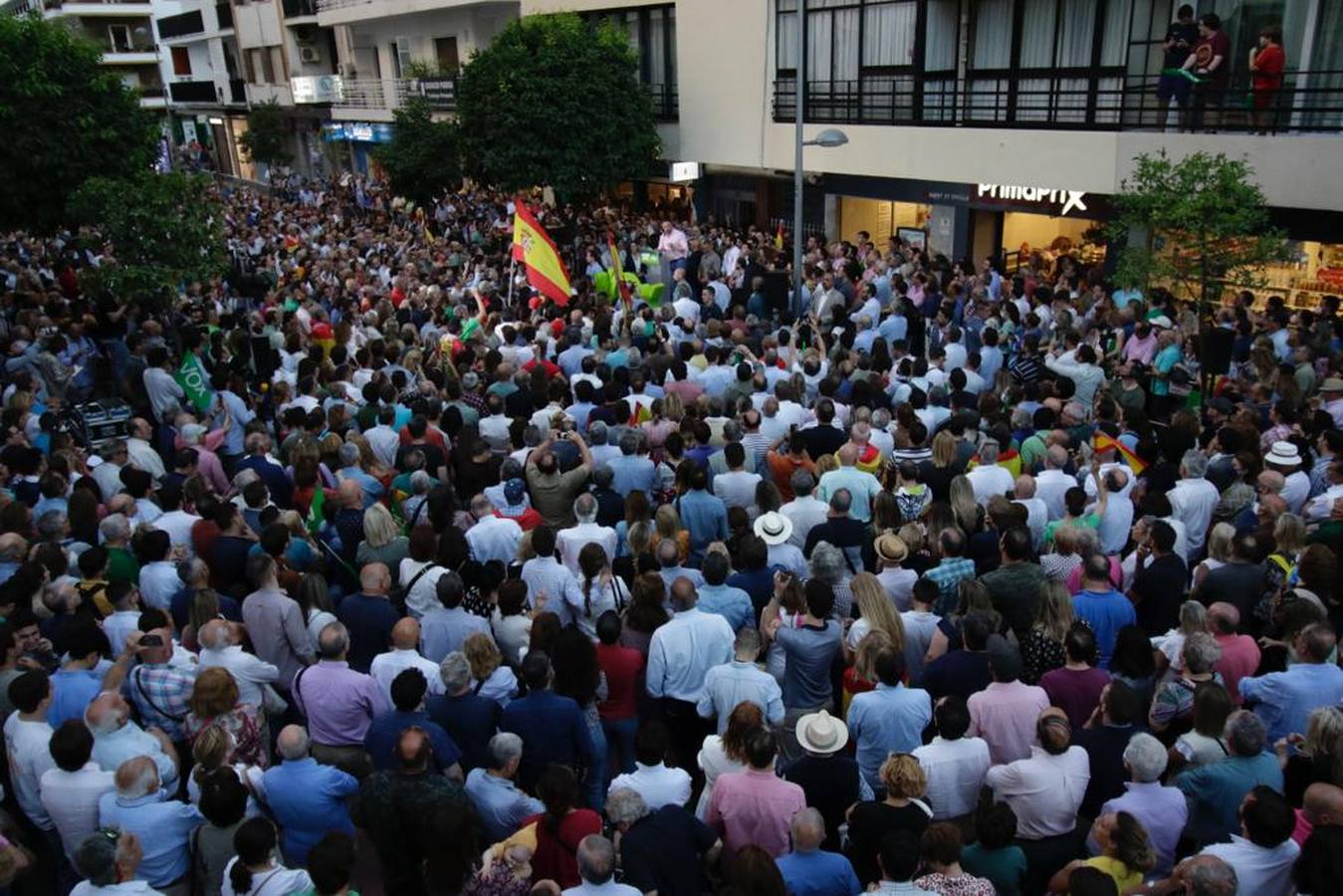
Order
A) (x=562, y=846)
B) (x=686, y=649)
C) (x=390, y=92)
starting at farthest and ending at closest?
(x=390, y=92) < (x=686, y=649) < (x=562, y=846)

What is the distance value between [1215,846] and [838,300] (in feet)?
37.1

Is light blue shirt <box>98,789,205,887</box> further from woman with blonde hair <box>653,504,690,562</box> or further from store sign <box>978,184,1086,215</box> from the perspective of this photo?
store sign <box>978,184,1086,215</box>

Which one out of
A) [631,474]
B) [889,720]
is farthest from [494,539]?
[889,720]

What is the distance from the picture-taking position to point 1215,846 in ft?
13.8

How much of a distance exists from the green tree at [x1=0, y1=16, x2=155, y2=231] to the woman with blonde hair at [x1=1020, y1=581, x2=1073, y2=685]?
49.9 ft

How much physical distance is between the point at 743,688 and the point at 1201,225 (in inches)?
346

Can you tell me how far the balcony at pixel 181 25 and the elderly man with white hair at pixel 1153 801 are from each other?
6027cm

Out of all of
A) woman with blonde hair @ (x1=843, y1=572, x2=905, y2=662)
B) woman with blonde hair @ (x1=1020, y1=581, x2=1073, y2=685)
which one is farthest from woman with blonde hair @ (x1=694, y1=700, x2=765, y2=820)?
woman with blonde hair @ (x1=1020, y1=581, x2=1073, y2=685)

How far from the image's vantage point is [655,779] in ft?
15.1

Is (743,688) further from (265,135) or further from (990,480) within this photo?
(265,135)

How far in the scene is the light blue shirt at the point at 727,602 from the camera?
6.12 m

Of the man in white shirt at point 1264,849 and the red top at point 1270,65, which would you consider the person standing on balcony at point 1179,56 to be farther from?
the man in white shirt at point 1264,849

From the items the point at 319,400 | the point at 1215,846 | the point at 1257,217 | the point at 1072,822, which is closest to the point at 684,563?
the point at 1072,822

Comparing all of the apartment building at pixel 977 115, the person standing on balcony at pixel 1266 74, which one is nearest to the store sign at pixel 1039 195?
the apartment building at pixel 977 115
